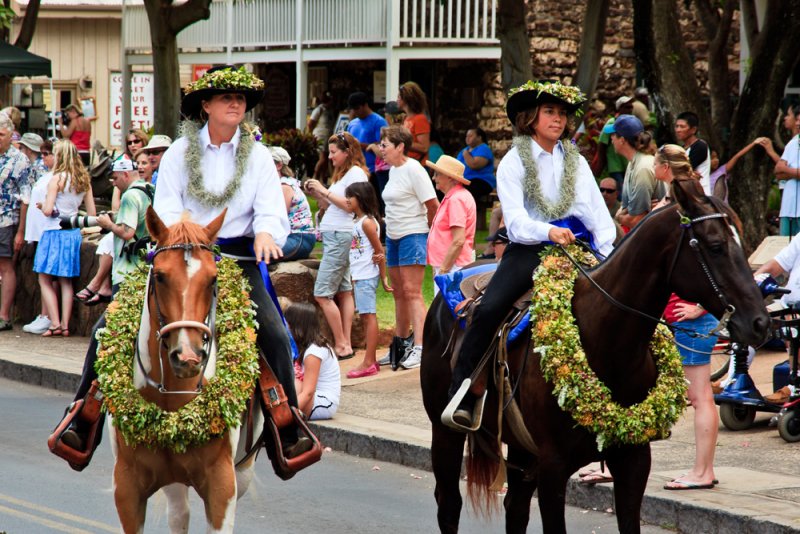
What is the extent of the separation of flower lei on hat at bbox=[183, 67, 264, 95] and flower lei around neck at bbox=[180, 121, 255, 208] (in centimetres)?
22

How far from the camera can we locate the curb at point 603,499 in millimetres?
7617

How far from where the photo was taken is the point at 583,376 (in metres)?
6.39

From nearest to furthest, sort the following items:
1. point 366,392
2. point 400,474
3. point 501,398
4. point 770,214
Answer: point 501,398 → point 400,474 → point 366,392 → point 770,214

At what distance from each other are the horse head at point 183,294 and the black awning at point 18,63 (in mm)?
16307

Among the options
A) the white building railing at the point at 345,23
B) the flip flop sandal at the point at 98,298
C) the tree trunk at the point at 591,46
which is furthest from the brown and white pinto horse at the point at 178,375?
the white building railing at the point at 345,23

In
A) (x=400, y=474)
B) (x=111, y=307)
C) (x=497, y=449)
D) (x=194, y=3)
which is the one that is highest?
(x=194, y=3)

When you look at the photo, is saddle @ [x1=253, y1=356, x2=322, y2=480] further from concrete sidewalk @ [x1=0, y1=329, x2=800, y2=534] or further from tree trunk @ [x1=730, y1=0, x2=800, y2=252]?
tree trunk @ [x1=730, y1=0, x2=800, y2=252]

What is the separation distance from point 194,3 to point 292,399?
42.4ft

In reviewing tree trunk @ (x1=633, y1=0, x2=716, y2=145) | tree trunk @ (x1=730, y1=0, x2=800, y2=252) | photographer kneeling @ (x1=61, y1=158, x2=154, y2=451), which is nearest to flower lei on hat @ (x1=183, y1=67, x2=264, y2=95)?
photographer kneeling @ (x1=61, y1=158, x2=154, y2=451)

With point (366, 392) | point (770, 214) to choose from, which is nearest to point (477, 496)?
point (366, 392)

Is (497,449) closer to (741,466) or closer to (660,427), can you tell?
(660,427)

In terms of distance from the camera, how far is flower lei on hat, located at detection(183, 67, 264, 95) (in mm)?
6848

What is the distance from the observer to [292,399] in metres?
6.78

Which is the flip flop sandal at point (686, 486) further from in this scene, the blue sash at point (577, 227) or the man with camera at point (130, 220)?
the man with camera at point (130, 220)
